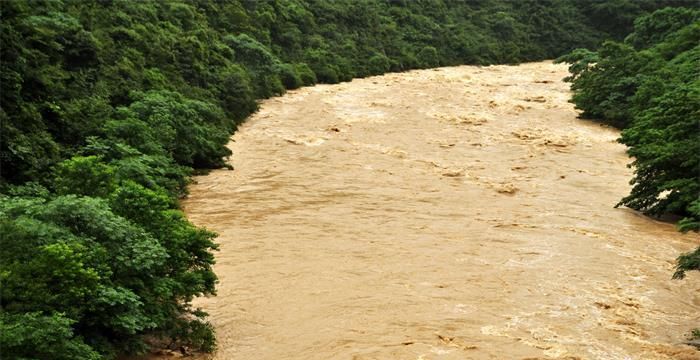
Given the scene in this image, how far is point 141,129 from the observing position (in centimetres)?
1476

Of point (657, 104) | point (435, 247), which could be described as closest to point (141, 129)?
point (435, 247)

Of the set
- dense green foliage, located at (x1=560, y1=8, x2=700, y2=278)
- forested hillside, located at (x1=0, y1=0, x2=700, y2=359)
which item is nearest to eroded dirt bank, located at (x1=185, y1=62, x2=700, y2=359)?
dense green foliage, located at (x1=560, y1=8, x2=700, y2=278)

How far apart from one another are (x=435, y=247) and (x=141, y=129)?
257 inches

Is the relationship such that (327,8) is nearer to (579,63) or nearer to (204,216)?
(579,63)

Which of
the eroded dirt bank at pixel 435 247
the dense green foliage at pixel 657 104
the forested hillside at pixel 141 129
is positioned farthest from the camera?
the dense green foliage at pixel 657 104

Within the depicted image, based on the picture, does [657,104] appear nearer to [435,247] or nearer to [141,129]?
[435,247]

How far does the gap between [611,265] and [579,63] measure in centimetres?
2188

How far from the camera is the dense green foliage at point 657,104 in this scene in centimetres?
1451

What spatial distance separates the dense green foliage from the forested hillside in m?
0.07

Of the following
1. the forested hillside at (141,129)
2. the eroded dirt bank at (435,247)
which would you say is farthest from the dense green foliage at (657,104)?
the eroded dirt bank at (435,247)

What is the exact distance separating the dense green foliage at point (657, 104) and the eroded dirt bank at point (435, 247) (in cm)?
86

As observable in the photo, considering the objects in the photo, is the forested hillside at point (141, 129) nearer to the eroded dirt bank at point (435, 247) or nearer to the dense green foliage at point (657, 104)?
the dense green foliage at point (657, 104)

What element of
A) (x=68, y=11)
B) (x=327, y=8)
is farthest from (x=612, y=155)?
(x=327, y=8)

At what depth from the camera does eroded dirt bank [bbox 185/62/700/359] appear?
9.17m
